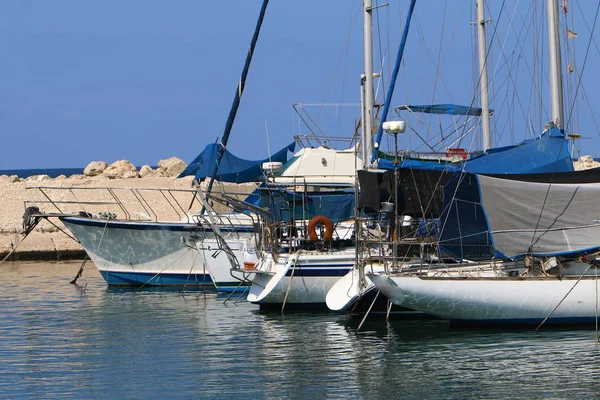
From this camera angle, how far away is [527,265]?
22.4 m

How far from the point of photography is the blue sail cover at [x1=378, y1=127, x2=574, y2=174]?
2644 centimetres

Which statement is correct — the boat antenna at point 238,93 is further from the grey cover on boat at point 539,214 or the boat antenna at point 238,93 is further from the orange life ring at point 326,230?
the grey cover on boat at point 539,214

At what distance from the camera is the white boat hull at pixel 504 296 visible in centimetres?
2192

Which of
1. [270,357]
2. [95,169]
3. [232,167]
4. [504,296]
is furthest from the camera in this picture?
[95,169]

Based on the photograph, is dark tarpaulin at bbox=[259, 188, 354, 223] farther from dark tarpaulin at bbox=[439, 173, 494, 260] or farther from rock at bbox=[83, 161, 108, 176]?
rock at bbox=[83, 161, 108, 176]

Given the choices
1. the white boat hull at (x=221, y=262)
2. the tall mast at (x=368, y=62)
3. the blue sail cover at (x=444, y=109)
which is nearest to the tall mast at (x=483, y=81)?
the blue sail cover at (x=444, y=109)

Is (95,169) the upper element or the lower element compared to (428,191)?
upper

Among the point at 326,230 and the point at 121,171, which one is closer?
the point at 326,230

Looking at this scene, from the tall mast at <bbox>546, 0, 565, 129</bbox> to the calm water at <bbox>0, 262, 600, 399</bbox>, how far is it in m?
7.25

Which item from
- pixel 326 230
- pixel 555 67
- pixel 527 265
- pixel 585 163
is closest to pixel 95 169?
pixel 585 163

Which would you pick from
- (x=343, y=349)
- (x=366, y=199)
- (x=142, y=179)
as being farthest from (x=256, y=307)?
(x=142, y=179)

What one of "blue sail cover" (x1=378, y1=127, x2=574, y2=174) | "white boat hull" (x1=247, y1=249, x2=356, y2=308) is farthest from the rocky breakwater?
"blue sail cover" (x1=378, y1=127, x2=574, y2=174)

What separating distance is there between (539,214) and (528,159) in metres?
4.44

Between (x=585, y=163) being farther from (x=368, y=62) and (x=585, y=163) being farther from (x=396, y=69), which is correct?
(x=368, y=62)
